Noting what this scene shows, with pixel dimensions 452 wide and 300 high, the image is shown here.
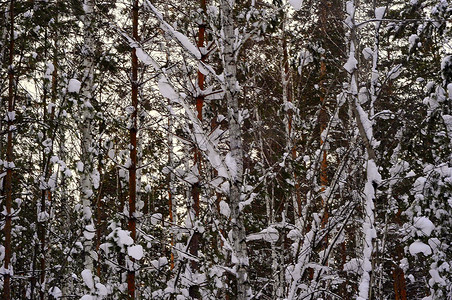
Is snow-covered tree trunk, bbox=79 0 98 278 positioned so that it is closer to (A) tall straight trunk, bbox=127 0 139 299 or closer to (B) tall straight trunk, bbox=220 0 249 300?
(A) tall straight trunk, bbox=127 0 139 299

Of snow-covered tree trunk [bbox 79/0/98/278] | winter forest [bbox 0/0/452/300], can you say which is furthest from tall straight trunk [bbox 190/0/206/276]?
snow-covered tree trunk [bbox 79/0/98/278]

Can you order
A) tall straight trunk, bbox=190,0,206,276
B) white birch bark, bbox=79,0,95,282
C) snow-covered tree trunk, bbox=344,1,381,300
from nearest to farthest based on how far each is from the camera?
snow-covered tree trunk, bbox=344,1,381,300, tall straight trunk, bbox=190,0,206,276, white birch bark, bbox=79,0,95,282

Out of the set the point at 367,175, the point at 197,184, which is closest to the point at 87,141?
the point at 197,184

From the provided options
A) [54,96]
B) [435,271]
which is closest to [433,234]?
[435,271]

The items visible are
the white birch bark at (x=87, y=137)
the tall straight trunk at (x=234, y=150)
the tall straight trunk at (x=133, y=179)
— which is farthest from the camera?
the white birch bark at (x=87, y=137)

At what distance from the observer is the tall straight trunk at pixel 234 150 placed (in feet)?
9.91

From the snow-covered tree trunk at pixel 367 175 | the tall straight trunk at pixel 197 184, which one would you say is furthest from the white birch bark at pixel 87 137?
the snow-covered tree trunk at pixel 367 175

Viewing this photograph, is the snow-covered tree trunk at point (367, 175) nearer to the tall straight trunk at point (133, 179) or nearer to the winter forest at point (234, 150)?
the winter forest at point (234, 150)

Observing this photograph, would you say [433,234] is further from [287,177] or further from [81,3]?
[81,3]

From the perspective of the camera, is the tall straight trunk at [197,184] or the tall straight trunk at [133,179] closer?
the tall straight trunk at [197,184]

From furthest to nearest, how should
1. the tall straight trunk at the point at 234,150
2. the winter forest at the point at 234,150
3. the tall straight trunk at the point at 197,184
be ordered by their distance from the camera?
1. the tall straight trunk at the point at 197,184
2. the winter forest at the point at 234,150
3. the tall straight trunk at the point at 234,150

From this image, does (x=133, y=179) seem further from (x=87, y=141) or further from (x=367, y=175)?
(x=367, y=175)

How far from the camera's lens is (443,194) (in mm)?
5562

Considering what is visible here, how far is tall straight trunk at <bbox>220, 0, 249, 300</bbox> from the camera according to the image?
3.02 m
